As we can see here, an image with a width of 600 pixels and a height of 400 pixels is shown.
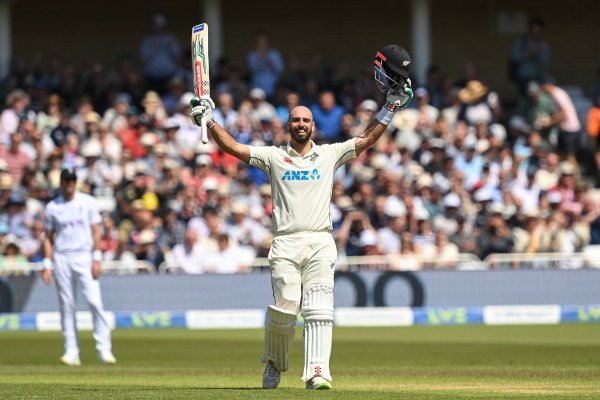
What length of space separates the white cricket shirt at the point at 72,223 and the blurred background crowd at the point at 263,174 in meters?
5.37

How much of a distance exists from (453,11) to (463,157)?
619 centimetres

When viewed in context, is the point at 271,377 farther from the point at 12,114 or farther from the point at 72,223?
the point at 12,114

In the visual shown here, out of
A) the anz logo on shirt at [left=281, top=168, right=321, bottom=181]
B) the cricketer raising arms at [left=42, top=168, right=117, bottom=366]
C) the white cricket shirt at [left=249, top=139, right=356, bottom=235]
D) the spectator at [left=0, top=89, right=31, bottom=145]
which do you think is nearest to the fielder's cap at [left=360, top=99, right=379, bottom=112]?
the spectator at [left=0, top=89, right=31, bottom=145]

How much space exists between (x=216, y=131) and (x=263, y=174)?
11.6 metres

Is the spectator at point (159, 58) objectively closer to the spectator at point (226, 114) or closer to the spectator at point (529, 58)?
the spectator at point (226, 114)

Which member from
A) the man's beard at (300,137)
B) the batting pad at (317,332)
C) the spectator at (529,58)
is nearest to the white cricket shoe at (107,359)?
the batting pad at (317,332)

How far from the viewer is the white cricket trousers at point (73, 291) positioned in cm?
1340

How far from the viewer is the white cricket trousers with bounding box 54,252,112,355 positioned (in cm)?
1340

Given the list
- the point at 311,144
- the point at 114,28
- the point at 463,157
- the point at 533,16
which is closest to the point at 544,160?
the point at 463,157

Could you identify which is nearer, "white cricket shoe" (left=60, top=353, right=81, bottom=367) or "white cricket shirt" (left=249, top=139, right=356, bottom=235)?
"white cricket shirt" (left=249, top=139, right=356, bottom=235)

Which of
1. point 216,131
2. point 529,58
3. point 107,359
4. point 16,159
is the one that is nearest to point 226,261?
point 16,159

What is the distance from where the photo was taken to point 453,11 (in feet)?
89.0

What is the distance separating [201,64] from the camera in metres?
10.1

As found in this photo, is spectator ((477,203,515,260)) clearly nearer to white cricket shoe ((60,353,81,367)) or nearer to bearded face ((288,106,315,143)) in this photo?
white cricket shoe ((60,353,81,367))
